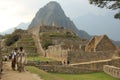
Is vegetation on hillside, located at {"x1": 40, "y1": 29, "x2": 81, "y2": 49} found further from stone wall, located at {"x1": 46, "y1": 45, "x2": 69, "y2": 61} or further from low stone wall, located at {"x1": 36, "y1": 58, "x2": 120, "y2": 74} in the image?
low stone wall, located at {"x1": 36, "y1": 58, "x2": 120, "y2": 74}

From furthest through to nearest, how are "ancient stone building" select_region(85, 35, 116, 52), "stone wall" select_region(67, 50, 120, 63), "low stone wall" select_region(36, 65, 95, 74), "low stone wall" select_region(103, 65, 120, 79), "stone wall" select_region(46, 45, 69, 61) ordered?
"ancient stone building" select_region(85, 35, 116, 52), "stone wall" select_region(46, 45, 69, 61), "stone wall" select_region(67, 50, 120, 63), "low stone wall" select_region(36, 65, 95, 74), "low stone wall" select_region(103, 65, 120, 79)

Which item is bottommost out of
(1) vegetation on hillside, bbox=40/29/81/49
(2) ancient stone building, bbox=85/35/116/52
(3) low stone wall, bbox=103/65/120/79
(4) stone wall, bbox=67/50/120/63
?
(3) low stone wall, bbox=103/65/120/79

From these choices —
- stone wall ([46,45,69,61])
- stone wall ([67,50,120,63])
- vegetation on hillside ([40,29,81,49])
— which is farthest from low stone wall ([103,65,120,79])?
vegetation on hillside ([40,29,81,49])

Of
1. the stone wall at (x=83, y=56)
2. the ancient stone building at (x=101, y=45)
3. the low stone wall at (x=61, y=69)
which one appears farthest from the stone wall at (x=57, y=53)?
the low stone wall at (x=61, y=69)

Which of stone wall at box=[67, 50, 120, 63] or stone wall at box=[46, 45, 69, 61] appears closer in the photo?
stone wall at box=[67, 50, 120, 63]

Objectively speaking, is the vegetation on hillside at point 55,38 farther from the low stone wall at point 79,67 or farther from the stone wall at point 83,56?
the low stone wall at point 79,67

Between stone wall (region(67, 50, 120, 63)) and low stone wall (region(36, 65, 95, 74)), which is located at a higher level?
stone wall (region(67, 50, 120, 63))

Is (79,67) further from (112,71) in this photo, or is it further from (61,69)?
(112,71)

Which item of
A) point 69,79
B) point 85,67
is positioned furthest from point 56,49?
point 69,79

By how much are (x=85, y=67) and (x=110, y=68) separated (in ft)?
12.5

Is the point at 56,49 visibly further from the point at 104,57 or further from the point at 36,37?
the point at 36,37

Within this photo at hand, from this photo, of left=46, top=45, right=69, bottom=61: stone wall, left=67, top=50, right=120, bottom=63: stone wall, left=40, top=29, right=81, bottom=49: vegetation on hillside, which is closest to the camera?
left=67, top=50, right=120, bottom=63: stone wall

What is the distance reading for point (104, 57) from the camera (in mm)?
53812

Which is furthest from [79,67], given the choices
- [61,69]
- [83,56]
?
[83,56]
